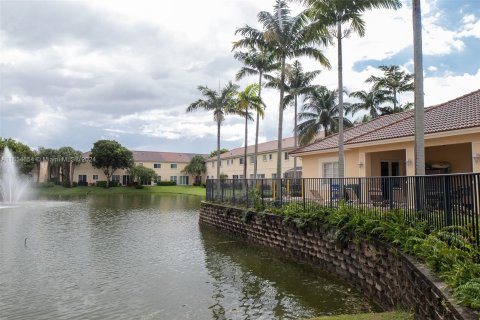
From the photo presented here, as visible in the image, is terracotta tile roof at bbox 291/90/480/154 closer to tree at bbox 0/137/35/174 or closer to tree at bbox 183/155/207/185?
tree at bbox 183/155/207/185

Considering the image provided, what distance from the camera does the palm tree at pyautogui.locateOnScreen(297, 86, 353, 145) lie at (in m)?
42.2

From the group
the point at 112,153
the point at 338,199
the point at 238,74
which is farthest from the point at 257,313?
the point at 112,153

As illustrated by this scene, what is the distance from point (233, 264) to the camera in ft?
45.7

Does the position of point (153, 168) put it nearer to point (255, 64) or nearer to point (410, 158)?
point (255, 64)

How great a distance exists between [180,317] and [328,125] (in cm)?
3661

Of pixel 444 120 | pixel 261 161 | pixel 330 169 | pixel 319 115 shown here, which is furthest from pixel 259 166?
pixel 444 120

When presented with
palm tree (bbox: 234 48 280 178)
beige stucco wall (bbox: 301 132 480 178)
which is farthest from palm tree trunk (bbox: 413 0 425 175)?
palm tree (bbox: 234 48 280 178)

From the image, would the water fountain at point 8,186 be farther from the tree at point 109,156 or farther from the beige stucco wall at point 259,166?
the beige stucco wall at point 259,166

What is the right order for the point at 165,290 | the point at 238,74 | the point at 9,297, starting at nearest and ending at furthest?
the point at 9,297
the point at 165,290
the point at 238,74

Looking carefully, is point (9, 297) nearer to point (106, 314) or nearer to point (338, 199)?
point (106, 314)

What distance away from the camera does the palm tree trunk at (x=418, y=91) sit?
38.4 ft

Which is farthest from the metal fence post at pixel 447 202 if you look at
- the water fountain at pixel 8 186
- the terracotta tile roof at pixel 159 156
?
the terracotta tile roof at pixel 159 156

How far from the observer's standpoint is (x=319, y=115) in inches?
1674

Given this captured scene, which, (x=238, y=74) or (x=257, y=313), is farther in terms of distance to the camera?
(x=238, y=74)
